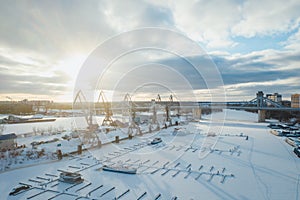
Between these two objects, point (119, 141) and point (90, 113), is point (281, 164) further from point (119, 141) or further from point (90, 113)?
point (90, 113)

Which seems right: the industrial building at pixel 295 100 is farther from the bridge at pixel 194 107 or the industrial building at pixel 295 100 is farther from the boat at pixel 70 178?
the boat at pixel 70 178

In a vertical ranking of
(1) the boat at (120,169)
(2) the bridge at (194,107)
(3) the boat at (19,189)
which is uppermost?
(2) the bridge at (194,107)

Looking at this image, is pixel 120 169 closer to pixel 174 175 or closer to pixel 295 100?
pixel 174 175

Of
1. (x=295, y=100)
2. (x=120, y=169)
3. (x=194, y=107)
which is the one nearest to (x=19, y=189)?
(x=120, y=169)

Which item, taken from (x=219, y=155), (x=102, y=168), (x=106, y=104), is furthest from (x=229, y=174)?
(x=106, y=104)

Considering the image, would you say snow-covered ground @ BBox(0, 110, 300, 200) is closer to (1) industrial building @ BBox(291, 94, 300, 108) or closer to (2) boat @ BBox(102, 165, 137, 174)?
(2) boat @ BBox(102, 165, 137, 174)

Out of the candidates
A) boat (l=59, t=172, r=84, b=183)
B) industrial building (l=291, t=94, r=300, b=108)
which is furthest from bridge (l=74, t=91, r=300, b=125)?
boat (l=59, t=172, r=84, b=183)

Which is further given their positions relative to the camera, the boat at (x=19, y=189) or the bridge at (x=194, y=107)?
the bridge at (x=194, y=107)

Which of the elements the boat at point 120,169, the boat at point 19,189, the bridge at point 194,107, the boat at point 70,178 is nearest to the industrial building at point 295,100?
the bridge at point 194,107
